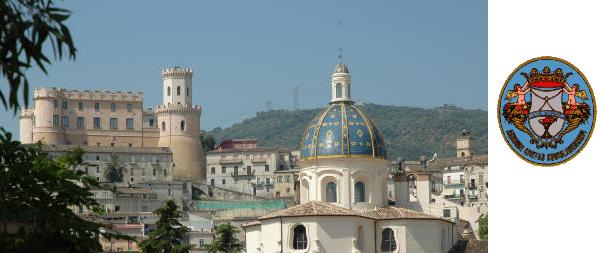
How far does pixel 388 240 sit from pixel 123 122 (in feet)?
279

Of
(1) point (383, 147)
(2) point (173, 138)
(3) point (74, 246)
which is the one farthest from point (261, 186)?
(3) point (74, 246)

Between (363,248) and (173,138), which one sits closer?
(363,248)

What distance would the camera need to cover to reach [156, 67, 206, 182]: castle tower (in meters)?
137

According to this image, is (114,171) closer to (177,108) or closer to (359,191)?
(177,108)

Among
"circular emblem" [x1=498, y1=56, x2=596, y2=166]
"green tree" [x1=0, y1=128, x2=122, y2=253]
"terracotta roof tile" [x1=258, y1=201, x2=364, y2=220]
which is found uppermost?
"circular emblem" [x1=498, y1=56, x2=596, y2=166]

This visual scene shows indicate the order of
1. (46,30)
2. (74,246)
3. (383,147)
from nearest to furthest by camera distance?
(46,30) < (74,246) < (383,147)

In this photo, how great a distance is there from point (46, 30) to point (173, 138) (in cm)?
12516

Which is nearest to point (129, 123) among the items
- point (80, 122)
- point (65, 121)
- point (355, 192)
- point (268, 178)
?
point (80, 122)

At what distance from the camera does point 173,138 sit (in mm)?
139625

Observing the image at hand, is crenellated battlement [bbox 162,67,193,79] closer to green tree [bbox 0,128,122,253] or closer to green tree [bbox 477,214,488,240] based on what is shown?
green tree [bbox 477,214,488,240]

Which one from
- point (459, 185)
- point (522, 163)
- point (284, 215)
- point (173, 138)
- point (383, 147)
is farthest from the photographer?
point (173, 138)

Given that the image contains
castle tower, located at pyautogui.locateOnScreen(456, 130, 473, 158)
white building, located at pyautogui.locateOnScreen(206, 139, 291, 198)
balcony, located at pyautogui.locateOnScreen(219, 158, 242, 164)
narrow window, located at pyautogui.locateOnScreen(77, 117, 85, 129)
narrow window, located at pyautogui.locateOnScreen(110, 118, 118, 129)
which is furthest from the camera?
narrow window, located at pyautogui.locateOnScreen(110, 118, 118, 129)

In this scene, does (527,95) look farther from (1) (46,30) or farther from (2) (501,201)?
(1) (46,30)

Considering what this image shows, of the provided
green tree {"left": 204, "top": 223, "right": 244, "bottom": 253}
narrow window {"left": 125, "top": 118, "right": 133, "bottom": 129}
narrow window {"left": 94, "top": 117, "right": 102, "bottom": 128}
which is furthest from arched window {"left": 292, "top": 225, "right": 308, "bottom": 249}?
narrow window {"left": 125, "top": 118, "right": 133, "bottom": 129}
